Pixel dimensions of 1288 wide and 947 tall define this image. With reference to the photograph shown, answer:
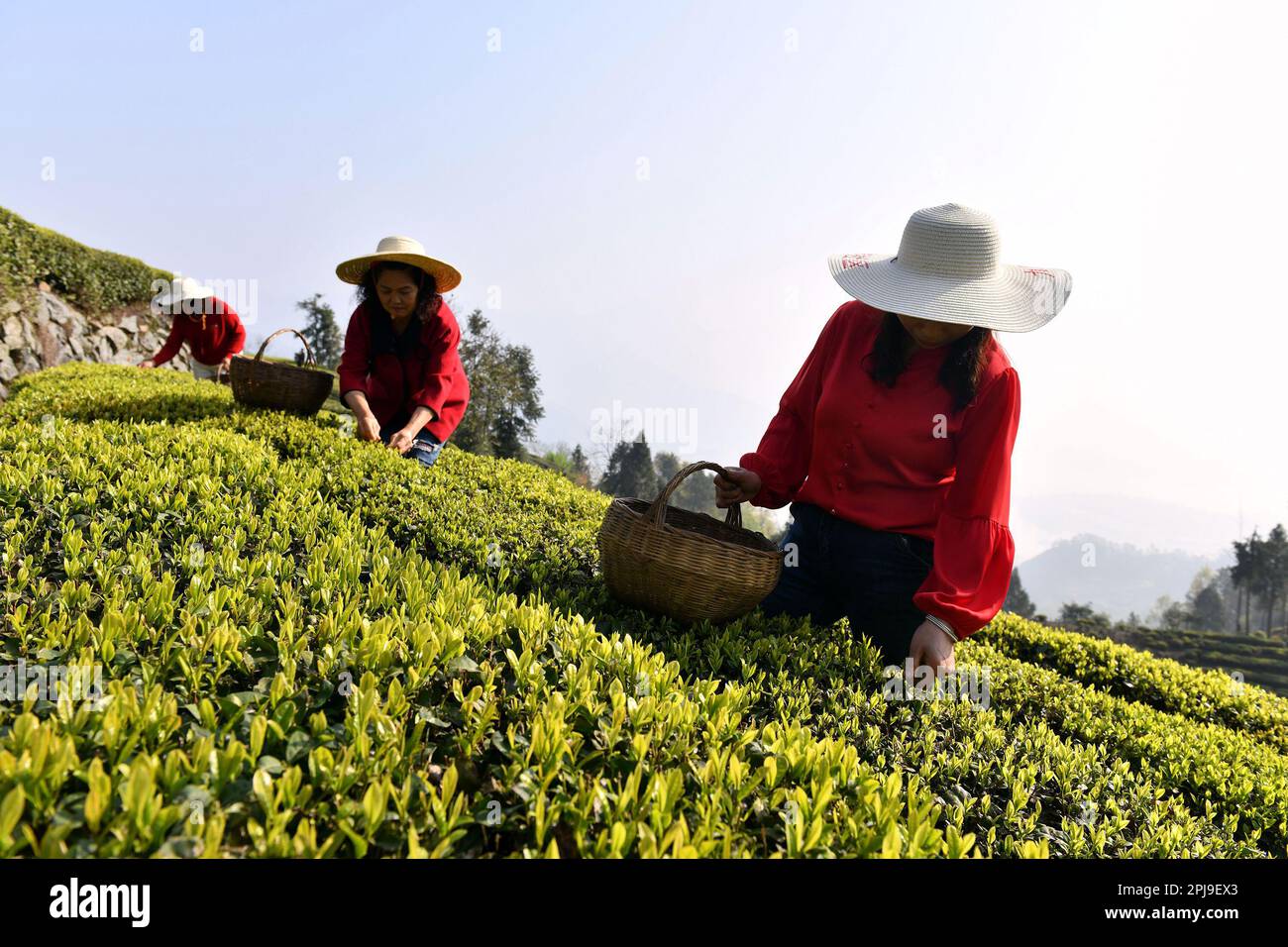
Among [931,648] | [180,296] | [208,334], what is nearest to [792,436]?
[931,648]

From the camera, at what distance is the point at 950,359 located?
3.45m

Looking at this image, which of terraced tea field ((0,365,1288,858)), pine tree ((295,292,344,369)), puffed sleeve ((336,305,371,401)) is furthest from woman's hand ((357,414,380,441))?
pine tree ((295,292,344,369))

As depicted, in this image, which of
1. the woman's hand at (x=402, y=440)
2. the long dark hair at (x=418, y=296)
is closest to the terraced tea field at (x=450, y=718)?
the woman's hand at (x=402, y=440)

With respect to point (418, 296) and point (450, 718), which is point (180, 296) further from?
point (450, 718)

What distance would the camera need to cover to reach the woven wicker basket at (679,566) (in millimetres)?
3279

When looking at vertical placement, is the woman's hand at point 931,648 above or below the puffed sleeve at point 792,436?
below

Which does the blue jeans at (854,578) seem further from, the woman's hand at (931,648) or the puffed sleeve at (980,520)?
the woman's hand at (931,648)

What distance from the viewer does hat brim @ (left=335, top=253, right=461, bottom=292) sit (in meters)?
5.86

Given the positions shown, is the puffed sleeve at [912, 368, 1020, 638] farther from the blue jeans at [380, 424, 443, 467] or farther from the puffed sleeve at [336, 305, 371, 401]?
the puffed sleeve at [336, 305, 371, 401]

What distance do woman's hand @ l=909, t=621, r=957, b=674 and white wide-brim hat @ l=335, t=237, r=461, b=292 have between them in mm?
4690

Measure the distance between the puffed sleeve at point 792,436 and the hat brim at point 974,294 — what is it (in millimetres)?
574

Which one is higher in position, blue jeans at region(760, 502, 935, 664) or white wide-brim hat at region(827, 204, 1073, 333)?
white wide-brim hat at region(827, 204, 1073, 333)
